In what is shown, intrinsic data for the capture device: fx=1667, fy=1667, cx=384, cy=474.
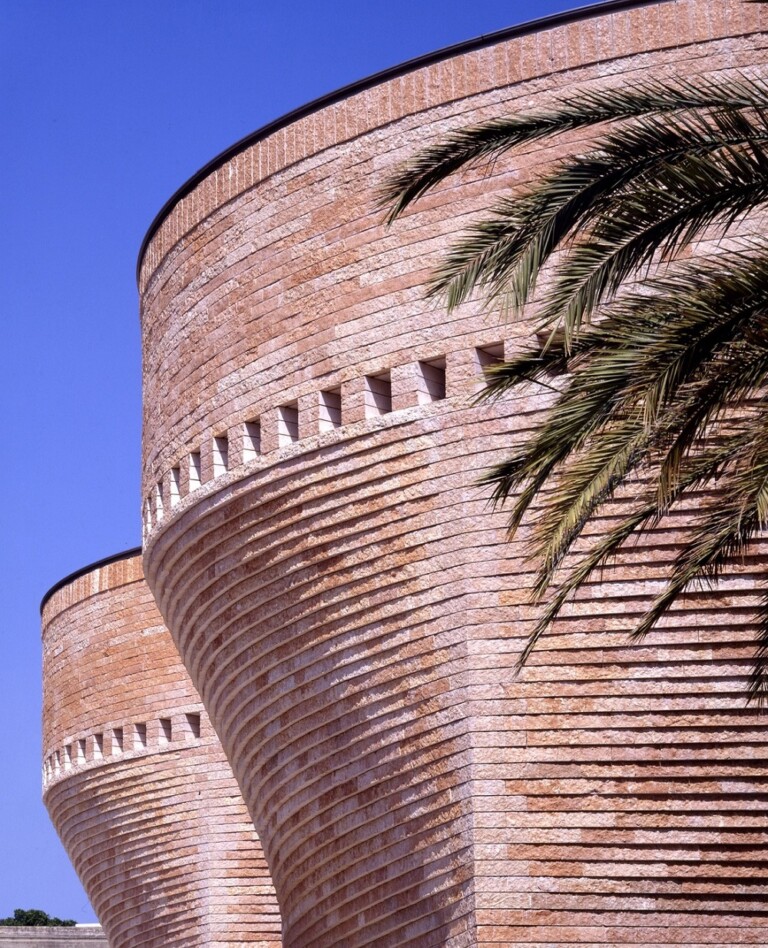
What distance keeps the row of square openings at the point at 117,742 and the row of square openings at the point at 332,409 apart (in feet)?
19.7

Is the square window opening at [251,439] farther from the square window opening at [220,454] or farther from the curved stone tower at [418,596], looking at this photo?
the square window opening at [220,454]

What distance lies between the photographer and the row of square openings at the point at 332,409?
10.1 meters

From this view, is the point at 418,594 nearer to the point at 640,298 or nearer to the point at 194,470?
the point at 194,470

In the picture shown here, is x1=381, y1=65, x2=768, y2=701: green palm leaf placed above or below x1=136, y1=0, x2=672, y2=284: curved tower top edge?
below

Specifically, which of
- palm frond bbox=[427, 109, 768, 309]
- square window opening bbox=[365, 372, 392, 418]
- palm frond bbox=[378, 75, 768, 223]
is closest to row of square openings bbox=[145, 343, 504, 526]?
square window opening bbox=[365, 372, 392, 418]

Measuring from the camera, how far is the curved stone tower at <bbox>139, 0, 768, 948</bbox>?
30.1ft

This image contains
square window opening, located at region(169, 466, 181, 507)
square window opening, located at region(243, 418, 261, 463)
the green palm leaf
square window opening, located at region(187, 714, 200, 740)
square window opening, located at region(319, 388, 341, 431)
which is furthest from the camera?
square window opening, located at region(187, 714, 200, 740)

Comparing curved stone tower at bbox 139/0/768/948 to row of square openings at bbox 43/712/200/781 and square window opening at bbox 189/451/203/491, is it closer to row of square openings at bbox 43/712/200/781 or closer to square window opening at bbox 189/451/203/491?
square window opening at bbox 189/451/203/491

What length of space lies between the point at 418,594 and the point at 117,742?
9116mm

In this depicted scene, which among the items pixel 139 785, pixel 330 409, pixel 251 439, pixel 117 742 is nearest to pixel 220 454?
pixel 251 439

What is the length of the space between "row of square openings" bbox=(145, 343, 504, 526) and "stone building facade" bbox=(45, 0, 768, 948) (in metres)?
0.02

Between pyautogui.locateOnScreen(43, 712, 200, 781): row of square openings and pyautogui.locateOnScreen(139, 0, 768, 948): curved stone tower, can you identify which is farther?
pyautogui.locateOnScreen(43, 712, 200, 781): row of square openings

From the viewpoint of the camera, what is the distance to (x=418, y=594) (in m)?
10.0

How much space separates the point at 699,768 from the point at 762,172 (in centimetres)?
391
